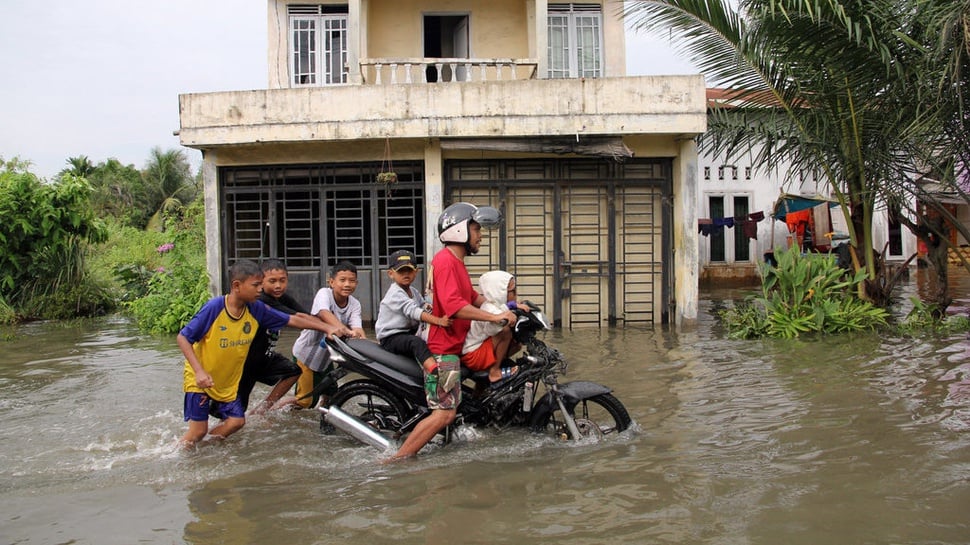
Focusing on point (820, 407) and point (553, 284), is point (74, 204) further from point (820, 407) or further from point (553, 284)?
point (820, 407)

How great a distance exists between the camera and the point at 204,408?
5227 millimetres

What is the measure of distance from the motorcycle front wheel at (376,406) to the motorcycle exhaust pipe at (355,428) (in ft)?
0.29

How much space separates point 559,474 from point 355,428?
1425 mm

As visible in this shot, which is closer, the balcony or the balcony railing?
the balcony

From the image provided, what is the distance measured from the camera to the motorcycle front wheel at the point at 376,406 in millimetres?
5602

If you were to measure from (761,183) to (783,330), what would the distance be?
39.4ft

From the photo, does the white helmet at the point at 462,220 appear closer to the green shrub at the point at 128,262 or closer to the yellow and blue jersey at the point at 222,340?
the yellow and blue jersey at the point at 222,340

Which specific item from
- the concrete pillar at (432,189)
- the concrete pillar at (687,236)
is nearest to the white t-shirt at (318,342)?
the concrete pillar at (432,189)

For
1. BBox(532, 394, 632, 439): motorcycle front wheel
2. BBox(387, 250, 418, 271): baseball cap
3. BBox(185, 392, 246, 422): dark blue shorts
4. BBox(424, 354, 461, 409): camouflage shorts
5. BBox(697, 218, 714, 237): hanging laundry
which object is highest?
BBox(697, 218, 714, 237): hanging laundry

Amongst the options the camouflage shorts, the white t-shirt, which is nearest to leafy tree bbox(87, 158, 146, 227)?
the white t-shirt

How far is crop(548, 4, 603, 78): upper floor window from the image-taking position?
1404 cm

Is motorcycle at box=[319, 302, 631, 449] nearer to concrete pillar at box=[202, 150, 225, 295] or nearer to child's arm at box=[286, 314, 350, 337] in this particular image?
child's arm at box=[286, 314, 350, 337]

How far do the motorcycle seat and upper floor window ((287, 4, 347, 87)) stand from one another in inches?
374

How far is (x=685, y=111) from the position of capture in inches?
427
